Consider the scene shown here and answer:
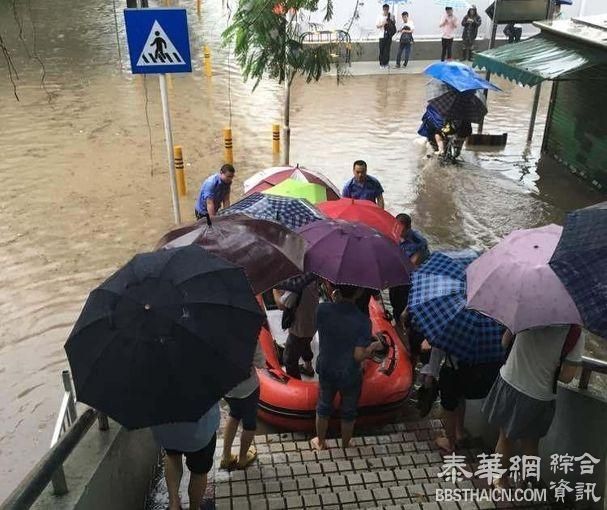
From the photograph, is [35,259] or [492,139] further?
[492,139]

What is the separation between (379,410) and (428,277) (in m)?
1.64

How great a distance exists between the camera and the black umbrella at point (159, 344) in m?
2.80

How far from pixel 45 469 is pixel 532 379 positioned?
8.97ft

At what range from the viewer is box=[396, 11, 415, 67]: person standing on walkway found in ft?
65.2

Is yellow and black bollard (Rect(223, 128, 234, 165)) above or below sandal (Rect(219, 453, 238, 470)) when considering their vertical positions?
above

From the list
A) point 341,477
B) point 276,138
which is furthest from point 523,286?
point 276,138

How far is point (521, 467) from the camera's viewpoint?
4.20 m

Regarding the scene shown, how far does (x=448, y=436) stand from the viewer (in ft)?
16.1

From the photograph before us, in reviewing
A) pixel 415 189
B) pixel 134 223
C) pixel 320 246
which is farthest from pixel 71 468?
pixel 415 189

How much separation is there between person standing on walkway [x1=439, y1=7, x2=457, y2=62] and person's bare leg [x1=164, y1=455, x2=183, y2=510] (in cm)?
1887

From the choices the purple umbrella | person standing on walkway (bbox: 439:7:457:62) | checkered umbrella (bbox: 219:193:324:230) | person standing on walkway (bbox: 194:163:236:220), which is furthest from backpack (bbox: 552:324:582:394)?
person standing on walkway (bbox: 439:7:457:62)

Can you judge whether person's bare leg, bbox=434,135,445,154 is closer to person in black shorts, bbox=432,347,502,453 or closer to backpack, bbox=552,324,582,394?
person in black shorts, bbox=432,347,502,453

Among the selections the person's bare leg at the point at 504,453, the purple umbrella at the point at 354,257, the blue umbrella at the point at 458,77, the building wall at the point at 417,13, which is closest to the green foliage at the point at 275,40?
the blue umbrella at the point at 458,77

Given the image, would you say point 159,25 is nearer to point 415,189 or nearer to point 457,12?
point 415,189
